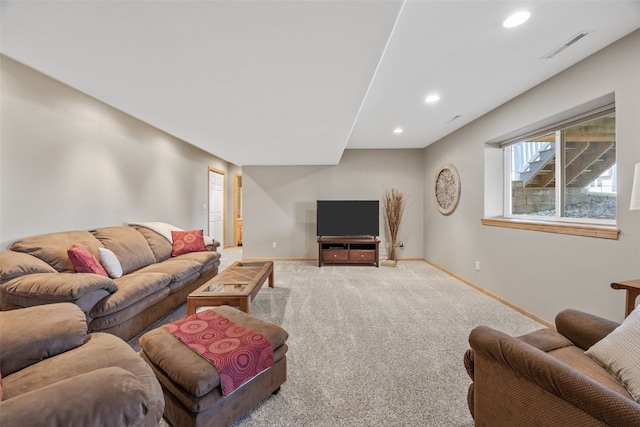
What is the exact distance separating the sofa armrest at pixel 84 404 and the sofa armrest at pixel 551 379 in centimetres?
128

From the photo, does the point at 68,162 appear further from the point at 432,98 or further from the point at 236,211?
the point at 236,211

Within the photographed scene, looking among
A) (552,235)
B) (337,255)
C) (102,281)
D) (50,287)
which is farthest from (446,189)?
(50,287)

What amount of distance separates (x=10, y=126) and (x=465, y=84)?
416 centimetres

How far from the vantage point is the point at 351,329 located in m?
2.39

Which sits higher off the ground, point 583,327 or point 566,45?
point 566,45

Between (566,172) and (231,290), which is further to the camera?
(566,172)

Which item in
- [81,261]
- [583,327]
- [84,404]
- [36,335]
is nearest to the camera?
[84,404]

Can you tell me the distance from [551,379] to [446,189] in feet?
12.7

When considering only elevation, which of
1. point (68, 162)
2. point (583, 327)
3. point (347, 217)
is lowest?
point (583, 327)

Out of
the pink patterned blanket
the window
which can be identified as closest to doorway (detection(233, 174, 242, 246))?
the pink patterned blanket

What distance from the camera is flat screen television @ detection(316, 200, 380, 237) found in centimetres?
494

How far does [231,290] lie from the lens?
2338 mm

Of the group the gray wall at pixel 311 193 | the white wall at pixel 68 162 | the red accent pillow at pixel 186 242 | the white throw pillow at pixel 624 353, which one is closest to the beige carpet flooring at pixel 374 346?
the white throw pillow at pixel 624 353

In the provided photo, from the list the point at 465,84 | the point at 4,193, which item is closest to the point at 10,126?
the point at 4,193
